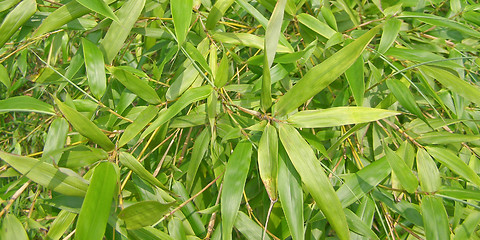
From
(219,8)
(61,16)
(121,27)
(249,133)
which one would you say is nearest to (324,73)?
(249,133)

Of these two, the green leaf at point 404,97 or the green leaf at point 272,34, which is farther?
the green leaf at point 404,97

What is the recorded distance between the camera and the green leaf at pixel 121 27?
728mm

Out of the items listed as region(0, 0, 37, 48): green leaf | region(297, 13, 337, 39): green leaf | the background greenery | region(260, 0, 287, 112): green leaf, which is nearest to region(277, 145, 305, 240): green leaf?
the background greenery

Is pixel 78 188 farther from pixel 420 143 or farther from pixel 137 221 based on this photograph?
pixel 420 143

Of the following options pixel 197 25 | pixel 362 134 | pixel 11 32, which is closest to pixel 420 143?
pixel 362 134

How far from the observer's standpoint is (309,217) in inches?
28.7

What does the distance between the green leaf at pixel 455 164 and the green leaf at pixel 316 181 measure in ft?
1.10

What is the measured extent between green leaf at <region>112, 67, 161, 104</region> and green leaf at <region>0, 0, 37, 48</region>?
0.20m

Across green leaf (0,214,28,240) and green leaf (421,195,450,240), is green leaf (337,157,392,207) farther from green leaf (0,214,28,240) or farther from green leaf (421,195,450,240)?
green leaf (0,214,28,240)

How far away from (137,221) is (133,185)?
0.58 feet

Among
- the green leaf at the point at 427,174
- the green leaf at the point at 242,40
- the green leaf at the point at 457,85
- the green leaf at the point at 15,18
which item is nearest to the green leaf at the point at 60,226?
the green leaf at the point at 15,18

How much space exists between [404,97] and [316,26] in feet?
0.81

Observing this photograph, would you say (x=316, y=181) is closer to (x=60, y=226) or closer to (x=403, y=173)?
(x=403, y=173)

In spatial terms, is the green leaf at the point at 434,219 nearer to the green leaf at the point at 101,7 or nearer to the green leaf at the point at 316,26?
the green leaf at the point at 316,26
